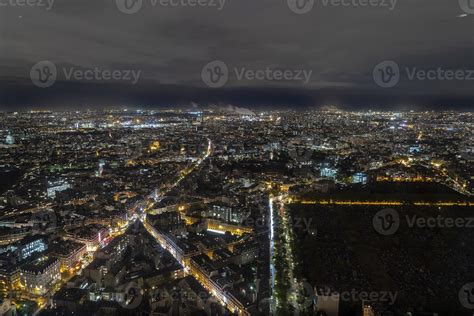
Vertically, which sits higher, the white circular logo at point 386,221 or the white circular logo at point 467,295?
the white circular logo at point 386,221

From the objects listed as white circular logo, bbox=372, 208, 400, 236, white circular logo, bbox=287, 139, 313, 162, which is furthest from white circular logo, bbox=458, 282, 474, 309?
white circular logo, bbox=287, 139, 313, 162

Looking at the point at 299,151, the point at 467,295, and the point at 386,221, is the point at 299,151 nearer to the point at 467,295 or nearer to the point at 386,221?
the point at 386,221

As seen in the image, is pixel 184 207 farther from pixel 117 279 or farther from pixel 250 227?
pixel 117 279

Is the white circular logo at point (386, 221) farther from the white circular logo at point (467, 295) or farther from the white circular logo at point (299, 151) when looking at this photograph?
the white circular logo at point (299, 151)

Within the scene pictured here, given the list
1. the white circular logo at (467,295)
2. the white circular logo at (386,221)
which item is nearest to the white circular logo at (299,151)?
the white circular logo at (386,221)

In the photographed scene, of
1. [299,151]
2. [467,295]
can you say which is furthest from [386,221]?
[299,151]

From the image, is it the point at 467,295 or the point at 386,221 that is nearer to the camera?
the point at 467,295
